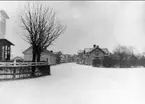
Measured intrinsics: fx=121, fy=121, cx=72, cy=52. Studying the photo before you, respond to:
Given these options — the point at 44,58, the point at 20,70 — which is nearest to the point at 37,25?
the point at 20,70

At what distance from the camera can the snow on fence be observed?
276 inches

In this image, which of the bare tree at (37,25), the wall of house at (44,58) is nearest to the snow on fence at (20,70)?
the bare tree at (37,25)

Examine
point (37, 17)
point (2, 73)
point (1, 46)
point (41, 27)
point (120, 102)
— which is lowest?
point (120, 102)

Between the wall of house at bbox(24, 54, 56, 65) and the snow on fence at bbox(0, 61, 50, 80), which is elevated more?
the wall of house at bbox(24, 54, 56, 65)

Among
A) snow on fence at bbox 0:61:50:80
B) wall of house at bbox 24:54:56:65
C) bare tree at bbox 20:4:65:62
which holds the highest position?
bare tree at bbox 20:4:65:62

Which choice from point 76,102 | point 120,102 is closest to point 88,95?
point 76,102

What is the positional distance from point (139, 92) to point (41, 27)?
7.66m

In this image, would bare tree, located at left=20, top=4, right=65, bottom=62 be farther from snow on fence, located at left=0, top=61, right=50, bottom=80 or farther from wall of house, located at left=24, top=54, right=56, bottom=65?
wall of house, located at left=24, top=54, right=56, bottom=65

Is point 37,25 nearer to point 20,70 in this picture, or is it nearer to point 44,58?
point 20,70

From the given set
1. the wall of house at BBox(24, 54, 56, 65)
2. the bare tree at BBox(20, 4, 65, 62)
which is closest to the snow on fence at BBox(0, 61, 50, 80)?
the bare tree at BBox(20, 4, 65, 62)

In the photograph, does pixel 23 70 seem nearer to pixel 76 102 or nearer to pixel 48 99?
pixel 48 99

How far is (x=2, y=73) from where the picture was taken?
22.6ft

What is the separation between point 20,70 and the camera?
7426 millimetres

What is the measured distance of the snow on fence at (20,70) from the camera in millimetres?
7010
